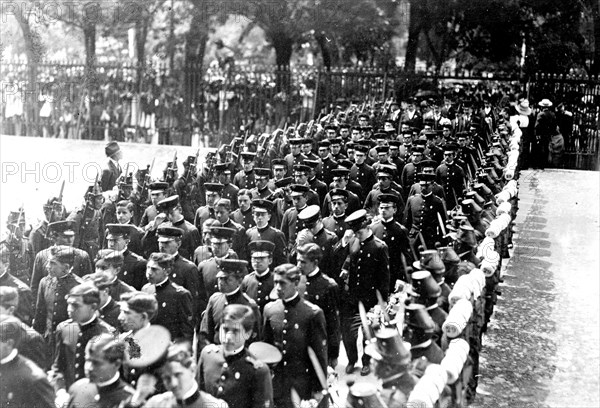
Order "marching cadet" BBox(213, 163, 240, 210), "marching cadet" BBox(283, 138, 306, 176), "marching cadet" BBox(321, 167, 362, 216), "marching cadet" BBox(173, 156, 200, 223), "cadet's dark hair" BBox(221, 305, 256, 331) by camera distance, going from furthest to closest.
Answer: "marching cadet" BBox(283, 138, 306, 176), "marching cadet" BBox(173, 156, 200, 223), "marching cadet" BBox(213, 163, 240, 210), "marching cadet" BBox(321, 167, 362, 216), "cadet's dark hair" BBox(221, 305, 256, 331)

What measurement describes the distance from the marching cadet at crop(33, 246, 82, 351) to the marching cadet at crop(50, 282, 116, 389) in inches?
32.3

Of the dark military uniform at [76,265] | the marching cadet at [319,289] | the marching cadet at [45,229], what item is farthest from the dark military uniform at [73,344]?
the marching cadet at [45,229]

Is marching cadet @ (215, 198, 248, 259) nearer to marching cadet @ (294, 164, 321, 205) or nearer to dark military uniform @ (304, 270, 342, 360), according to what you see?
marching cadet @ (294, 164, 321, 205)

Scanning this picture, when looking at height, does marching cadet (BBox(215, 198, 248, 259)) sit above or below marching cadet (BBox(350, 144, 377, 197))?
below

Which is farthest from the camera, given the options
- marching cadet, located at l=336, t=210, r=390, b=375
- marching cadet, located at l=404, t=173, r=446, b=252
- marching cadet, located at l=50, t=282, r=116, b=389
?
marching cadet, located at l=404, t=173, r=446, b=252

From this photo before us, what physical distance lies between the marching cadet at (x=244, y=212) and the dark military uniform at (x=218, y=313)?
9.25 ft

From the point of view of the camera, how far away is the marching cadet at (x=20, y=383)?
4488mm

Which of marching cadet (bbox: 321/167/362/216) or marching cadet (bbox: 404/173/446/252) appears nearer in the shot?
marching cadet (bbox: 321/167/362/216)

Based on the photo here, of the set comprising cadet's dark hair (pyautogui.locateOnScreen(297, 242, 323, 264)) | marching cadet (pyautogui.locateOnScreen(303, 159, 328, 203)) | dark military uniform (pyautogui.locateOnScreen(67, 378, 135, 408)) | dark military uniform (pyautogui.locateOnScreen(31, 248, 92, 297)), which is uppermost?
marching cadet (pyautogui.locateOnScreen(303, 159, 328, 203))

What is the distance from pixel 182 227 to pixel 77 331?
282 centimetres

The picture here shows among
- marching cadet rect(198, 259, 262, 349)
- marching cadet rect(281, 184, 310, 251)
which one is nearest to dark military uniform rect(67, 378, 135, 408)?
marching cadet rect(198, 259, 262, 349)

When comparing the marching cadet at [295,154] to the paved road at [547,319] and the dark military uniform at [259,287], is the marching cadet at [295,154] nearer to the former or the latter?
the paved road at [547,319]

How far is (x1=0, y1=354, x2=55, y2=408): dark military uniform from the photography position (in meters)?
4.49

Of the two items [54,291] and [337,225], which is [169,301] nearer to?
[54,291]
